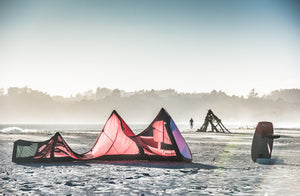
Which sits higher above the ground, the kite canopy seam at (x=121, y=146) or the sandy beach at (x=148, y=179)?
the kite canopy seam at (x=121, y=146)

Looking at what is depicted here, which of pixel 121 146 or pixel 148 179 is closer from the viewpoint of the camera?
pixel 148 179

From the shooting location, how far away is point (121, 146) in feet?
41.3

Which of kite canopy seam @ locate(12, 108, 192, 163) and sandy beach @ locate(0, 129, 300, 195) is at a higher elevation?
kite canopy seam @ locate(12, 108, 192, 163)

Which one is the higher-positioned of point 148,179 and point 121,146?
point 121,146

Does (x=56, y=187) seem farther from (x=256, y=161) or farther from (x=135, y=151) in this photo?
(x=256, y=161)

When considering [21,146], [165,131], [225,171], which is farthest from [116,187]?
[21,146]

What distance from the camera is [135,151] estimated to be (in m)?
12.5

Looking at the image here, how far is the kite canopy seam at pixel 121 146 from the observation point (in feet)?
38.8

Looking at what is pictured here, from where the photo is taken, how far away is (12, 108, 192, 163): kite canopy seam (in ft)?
38.8

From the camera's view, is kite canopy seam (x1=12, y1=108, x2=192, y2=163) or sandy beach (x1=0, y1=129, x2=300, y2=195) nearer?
sandy beach (x1=0, y1=129, x2=300, y2=195)

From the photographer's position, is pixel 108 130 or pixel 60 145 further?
pixel 108 130

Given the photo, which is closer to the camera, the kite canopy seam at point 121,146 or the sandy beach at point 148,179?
the sandy beach at point 148,179

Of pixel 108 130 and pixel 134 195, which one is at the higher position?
pixel 108 130

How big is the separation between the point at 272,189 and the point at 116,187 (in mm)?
3335
